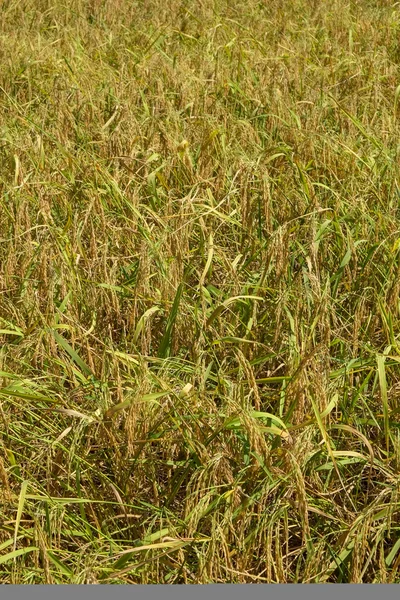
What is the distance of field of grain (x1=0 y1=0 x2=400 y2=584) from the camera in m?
1.60

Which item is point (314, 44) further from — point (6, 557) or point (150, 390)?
point (6, 557)

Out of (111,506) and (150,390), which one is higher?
(150,390)

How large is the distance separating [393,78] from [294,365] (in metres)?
2.09

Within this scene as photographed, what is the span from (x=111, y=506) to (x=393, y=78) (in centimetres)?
242

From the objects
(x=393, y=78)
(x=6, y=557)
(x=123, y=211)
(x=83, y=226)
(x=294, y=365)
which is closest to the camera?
(x=6, y=557)

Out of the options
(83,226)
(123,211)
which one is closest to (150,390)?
(83,226)

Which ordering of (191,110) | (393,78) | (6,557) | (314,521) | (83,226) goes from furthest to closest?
(393,78), (191,110), (83,226), (314,521), (6,557)

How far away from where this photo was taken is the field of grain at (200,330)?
5.26 ft

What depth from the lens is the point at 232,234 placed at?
8.22ft

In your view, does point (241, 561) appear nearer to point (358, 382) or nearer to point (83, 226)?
point (358, 382)

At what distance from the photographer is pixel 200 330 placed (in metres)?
1.97

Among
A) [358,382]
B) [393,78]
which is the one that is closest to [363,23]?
[393,78]

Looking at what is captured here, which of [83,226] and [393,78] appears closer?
[83,226]

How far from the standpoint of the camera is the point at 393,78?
11.9ft
